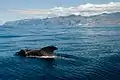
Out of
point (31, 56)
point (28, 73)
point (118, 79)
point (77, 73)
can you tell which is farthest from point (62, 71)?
point (31, 56)

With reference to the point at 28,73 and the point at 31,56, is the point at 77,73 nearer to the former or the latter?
the point at 28,73

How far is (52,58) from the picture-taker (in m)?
71.7

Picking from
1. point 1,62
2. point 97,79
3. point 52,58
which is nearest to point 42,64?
point 52,58

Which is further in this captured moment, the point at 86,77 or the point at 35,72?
the point at 35,72

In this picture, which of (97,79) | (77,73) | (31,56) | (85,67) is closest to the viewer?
(97,79)

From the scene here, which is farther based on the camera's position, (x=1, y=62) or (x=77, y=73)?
(x=1, y=62)

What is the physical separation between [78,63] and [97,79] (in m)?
14.7

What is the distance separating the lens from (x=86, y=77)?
52.1 metres

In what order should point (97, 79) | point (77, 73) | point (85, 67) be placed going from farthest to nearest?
point (85, 67) → point (77, 73) → point (97, 79)

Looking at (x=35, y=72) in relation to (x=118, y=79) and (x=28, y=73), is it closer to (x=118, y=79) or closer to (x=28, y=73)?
(x=28, y=73)

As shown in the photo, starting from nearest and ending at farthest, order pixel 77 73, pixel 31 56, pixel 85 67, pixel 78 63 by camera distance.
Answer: pixel 77 73, pixel 85 67, pixel 78 63, pixel 31 56

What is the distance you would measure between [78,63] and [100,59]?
796 cm

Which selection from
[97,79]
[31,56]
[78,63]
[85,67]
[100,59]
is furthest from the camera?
[31,56]

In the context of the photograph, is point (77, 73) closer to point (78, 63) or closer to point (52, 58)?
point (78, 63)
